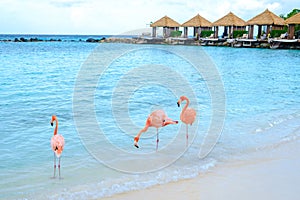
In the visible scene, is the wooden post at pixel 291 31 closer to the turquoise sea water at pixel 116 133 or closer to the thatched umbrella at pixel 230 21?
the thatched umbrella at pixel 230 21

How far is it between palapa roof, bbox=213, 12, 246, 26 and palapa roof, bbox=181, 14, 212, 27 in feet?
8.44

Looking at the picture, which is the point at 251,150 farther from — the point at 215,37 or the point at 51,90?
the point at 215,37

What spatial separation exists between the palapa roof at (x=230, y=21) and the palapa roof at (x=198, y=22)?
257 centimetres

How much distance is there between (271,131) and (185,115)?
2.46 meters

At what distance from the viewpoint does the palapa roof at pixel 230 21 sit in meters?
48.5

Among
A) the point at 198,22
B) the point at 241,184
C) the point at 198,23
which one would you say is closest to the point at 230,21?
the point at 198,23

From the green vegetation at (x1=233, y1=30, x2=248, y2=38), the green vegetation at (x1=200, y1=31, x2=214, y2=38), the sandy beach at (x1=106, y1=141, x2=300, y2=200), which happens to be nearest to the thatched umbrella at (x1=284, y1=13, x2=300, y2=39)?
the green vegetation at (x1=233, y1=30, x2=248, y2=38)

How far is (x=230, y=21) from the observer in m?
48.6

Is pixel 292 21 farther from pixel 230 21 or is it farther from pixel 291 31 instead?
pixel 230 21

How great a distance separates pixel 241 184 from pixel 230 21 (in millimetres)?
46538

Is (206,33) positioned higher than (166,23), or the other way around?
(166,23)

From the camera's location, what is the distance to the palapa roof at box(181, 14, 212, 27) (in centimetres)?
5222

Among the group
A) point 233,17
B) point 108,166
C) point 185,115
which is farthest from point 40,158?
point 233,17

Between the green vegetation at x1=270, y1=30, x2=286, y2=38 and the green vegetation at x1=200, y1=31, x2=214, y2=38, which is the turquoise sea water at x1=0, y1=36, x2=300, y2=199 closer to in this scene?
the green vegetation at x1=270, y1=30, x2=286, y2=38
